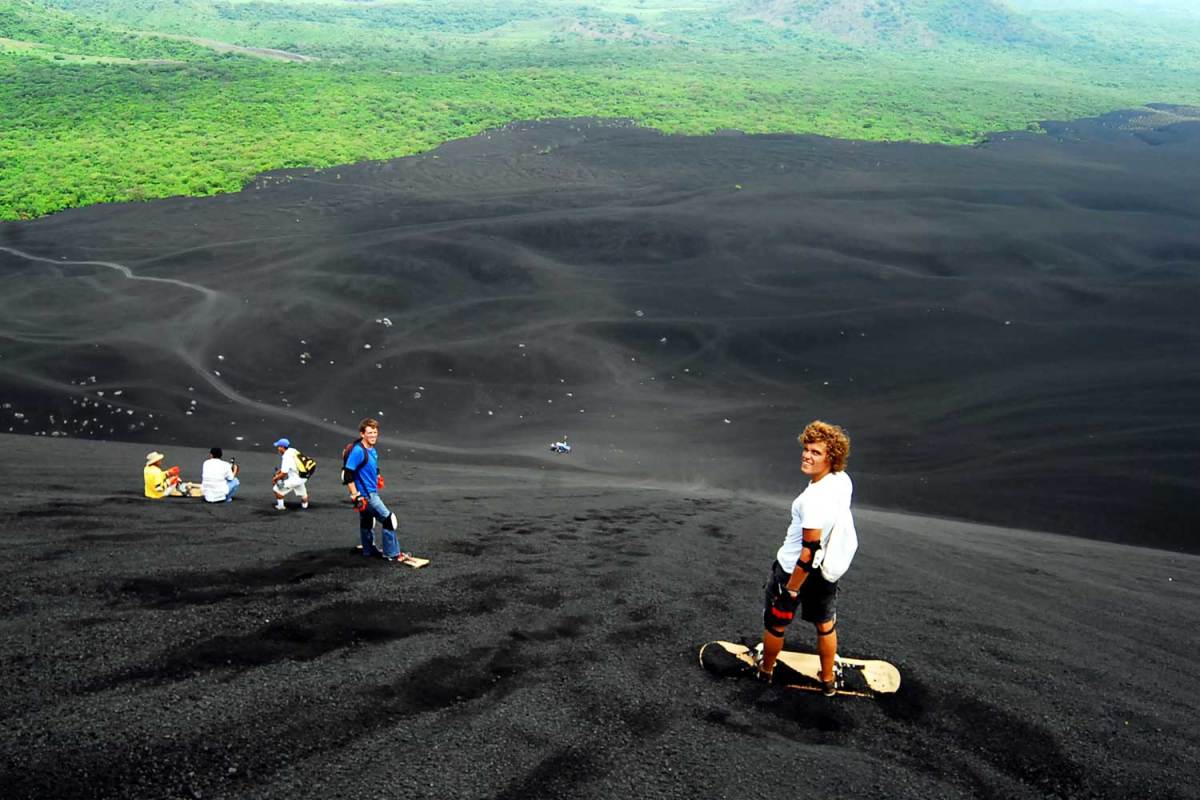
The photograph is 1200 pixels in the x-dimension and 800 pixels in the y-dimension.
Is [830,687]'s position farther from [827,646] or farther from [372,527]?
[372,527]

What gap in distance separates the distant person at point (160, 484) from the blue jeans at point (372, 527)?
5162mm

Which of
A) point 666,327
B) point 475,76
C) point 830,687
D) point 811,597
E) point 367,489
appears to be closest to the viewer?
point 811,597

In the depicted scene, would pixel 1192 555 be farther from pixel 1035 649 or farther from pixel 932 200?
pixel 932 200

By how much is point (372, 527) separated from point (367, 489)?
20.4 inches

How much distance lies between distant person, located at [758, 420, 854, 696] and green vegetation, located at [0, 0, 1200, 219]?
44400 millimetres

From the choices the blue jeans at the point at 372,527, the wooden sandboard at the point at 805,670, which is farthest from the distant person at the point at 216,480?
the wooden sandboard at the point at 805,670

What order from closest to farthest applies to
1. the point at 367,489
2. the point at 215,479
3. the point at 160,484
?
the point at 367,489 < the point at 215,479 < the point at 160,484

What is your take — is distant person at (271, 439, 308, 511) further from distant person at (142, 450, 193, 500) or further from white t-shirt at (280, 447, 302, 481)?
distant person at (142, 450, 193, 500)

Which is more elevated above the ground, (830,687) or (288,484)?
(830,687)

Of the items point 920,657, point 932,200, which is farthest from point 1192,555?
point 932,200

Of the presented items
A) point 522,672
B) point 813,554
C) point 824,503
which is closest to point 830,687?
point 813,554

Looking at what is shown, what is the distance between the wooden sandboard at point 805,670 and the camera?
751 centimetres

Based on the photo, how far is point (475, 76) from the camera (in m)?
Answer: 83.0

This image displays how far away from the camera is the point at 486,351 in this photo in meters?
27.7
